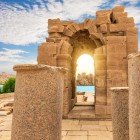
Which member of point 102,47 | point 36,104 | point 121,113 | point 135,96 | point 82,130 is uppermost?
point 102,47

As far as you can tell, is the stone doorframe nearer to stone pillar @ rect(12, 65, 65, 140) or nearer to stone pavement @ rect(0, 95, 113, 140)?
stone pavement @ rect(0, 95, 113, 140)

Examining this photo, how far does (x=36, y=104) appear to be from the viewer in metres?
3.06

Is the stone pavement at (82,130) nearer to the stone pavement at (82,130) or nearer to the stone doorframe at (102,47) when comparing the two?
the stone pavement at (82,130)

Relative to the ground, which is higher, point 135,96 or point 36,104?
point 135,96

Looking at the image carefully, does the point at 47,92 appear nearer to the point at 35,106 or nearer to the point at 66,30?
the point at 35,106

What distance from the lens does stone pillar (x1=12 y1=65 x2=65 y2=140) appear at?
305cm

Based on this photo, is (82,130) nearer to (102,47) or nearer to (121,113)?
(121,113)

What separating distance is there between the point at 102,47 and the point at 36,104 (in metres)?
6.10

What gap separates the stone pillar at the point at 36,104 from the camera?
3049mm

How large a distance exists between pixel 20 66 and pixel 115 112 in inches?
71.2

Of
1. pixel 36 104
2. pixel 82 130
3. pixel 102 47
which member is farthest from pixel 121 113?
pixel 102 47

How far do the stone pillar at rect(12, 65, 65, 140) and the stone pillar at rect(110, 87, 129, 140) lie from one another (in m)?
1.22

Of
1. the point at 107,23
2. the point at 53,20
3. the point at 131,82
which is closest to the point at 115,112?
the point at 131,82

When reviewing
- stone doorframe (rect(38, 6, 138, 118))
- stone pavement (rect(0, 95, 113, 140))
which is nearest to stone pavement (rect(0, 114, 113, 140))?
stone pavement (rect(0, 95, 113, 140))
